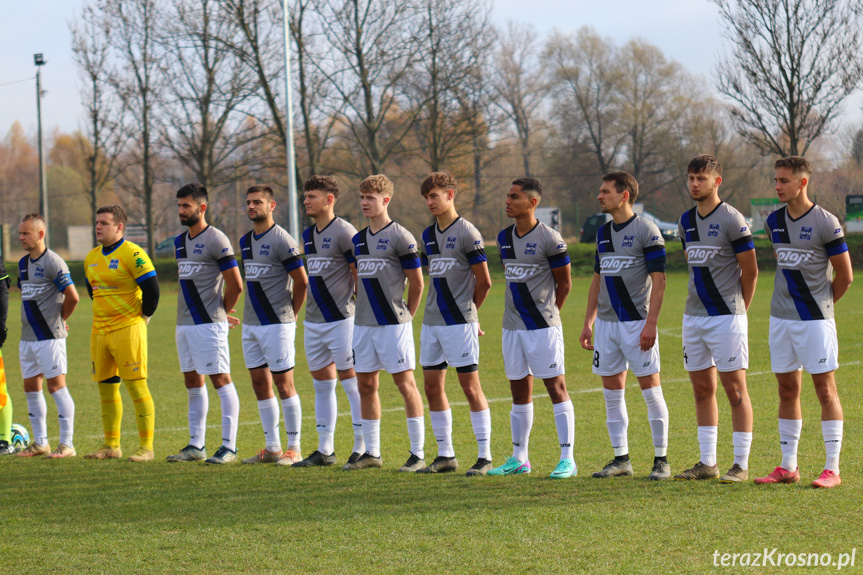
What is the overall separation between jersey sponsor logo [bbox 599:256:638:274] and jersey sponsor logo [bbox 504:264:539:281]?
1.62 feet

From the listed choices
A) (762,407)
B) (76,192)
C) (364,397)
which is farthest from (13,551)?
(76,192)

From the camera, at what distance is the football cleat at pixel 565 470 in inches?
241

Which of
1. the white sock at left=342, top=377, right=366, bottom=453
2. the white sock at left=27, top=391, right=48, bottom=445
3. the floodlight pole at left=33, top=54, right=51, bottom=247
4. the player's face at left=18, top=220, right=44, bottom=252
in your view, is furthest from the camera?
the floodlight pole at left=33, top=54, right=51, bottom=247

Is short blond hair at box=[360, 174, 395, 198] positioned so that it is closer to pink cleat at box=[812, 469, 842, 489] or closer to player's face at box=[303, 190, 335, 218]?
player's face at box=[303, 190, 335, 218]

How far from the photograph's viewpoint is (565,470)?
6145mm

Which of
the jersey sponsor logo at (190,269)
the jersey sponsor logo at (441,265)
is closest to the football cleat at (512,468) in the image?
the jersey sponsor logo at (441,265)

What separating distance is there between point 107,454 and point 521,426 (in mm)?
3808

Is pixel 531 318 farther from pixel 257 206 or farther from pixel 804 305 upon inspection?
pixel 257 206

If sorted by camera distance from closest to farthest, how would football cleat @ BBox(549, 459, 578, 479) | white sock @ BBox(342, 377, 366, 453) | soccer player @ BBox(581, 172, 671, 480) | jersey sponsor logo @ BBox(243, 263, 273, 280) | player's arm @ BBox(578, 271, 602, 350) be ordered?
soccer player @ BBox(581, 172, 671, 480) → football cleat @ BBox(549, 459, 578, 479) → player's arm @ BBox(578, 271, 602, 350) → white sock @ BBox(342, 377, 366, 453) → jersey sponsor logo @ BBox(243, 263, 273, 280)

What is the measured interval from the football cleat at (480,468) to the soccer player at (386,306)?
0.45 metres

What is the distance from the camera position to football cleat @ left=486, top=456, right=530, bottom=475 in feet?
20.8

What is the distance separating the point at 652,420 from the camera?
19.8 ft

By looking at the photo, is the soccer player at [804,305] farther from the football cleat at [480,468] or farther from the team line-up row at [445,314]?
the football cleat at [480,468]

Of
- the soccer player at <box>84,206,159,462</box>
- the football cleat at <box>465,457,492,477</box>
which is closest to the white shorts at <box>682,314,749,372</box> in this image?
the football cleat at <box>465,457,492,477</box>
